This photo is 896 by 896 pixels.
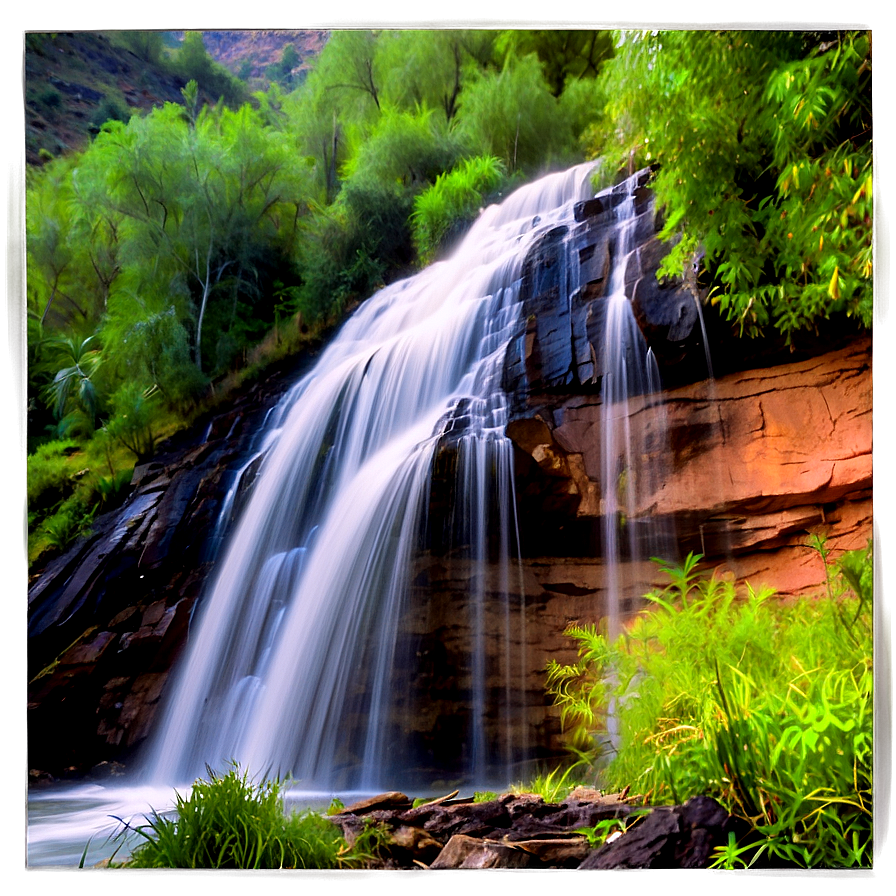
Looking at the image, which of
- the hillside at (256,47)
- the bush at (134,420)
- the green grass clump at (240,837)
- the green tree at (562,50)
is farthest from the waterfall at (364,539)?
the hillside at (256,47)

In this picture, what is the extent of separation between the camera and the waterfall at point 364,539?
213 cm

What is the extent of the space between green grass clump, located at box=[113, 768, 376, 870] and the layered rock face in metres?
0.30

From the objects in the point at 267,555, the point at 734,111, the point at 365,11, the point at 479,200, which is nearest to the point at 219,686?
the point at 267,555

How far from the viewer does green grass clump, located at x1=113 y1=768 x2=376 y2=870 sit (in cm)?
194

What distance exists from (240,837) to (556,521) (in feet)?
4.42

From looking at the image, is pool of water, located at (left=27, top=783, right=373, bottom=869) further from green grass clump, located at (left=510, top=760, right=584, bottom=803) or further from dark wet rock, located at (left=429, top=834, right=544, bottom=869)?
green grass clump, located at (left=510, top=760, right=584, bottom=803)

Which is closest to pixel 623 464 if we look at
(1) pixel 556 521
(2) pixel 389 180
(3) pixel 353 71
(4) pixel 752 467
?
(1) pixel 556 521

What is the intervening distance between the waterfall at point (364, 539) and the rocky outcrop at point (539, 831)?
0.42 ft

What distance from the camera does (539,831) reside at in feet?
6.46

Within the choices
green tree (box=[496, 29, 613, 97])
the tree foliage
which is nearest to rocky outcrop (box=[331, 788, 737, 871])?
the tree foliage

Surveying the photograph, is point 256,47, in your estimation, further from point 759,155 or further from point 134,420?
point 759,155

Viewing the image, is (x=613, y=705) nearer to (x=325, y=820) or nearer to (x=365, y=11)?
(x=325, y=820)

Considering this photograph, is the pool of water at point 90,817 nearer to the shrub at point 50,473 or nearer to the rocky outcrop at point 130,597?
the rocky outcrop at point 130,597

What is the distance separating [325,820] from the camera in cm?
200
